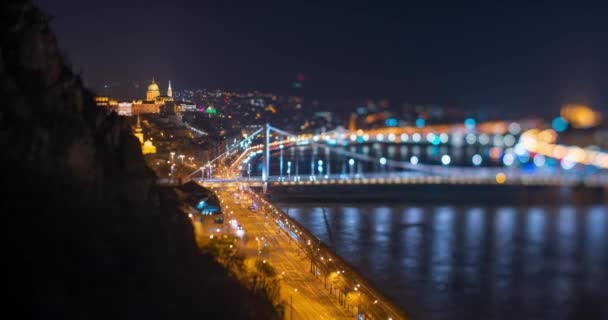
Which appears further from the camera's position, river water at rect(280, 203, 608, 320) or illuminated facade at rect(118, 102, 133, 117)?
river water at rect(280, 203, 608, 320)

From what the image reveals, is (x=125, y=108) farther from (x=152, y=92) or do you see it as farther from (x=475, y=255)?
(x=475, y=255)

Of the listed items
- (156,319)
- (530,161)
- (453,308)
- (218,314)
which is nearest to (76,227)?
(156,319)

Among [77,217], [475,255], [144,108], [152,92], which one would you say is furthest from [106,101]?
[475,255]

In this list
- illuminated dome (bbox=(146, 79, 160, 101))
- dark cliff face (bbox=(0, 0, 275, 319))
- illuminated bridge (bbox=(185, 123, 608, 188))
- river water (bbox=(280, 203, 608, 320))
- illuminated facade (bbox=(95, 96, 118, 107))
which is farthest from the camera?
illuminated bridge (bbox=(185, 123, 608, 188))

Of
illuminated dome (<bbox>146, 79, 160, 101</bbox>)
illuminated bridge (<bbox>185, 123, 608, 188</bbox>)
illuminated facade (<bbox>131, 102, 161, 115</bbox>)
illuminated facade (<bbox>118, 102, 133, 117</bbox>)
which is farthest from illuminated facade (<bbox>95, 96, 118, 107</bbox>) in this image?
illuminated bridge (<bbox>185, 123, 608, 188</bbox>)

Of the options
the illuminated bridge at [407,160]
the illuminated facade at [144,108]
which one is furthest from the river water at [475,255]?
the illuminated facade at [144,108]

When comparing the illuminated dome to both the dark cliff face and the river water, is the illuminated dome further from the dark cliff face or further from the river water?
the dark cliff face

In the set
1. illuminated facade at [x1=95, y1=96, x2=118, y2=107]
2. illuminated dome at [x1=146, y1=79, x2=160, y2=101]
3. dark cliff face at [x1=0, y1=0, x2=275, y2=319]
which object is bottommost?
dark cliff face at [x1=0, y1=0, x2=275, y2=319]

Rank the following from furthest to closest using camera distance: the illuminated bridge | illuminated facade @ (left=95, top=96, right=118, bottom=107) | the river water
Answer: the illuminated bridge, the river water, illuminated facade @ (left=95, top=96, right=118, bottom=107)
